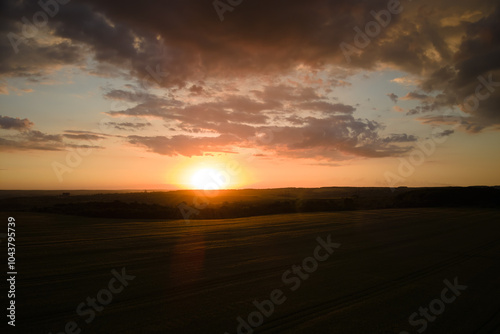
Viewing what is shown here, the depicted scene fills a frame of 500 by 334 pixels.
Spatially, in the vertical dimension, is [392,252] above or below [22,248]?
below

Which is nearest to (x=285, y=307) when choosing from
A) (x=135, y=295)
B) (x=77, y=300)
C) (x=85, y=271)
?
(x=135, y=295)

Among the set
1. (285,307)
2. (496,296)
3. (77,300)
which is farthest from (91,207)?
(496,296)

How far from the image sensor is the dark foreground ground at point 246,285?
4.61m

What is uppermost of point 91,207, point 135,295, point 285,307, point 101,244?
point 91,207

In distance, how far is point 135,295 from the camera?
5.59m

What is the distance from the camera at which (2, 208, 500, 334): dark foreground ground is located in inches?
181

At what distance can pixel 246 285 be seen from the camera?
630 centimetres

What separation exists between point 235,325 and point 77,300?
2699 mm

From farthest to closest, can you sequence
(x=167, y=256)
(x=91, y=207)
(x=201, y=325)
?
(x=91, y=207) < (x=167, y=256) < (x=201, y=325)

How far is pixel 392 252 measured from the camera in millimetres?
9953

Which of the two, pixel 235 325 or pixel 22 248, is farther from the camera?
pixel 22 248

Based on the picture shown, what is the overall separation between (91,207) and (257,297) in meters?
23.2

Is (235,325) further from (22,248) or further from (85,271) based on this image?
(22,248)

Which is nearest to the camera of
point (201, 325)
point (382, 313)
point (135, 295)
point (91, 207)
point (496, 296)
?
point (201, 325)
